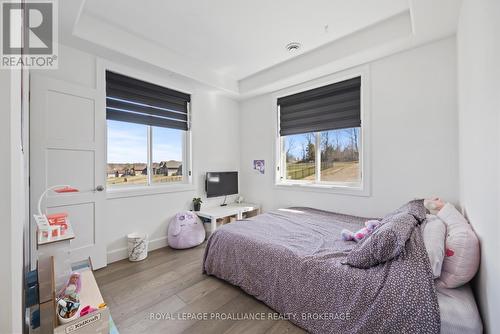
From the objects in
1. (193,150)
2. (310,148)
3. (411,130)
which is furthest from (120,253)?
(411,130)

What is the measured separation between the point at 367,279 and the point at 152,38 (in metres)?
3.32

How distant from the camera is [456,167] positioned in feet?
7.26

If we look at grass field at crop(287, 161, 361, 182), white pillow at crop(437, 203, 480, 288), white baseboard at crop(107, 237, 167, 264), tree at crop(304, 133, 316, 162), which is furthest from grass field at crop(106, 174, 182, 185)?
white pillow at crop(437, 203, 480, 288)

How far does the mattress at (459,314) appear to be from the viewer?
109cm

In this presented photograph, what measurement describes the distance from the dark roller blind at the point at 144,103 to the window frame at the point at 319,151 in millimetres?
1647

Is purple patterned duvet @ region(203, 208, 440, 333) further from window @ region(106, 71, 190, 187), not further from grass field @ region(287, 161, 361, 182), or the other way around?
window @ region(106, 71, 190, 187)

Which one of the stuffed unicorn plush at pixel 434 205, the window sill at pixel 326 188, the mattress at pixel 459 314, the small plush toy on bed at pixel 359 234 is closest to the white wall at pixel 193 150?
the window sill at pixel 326 188

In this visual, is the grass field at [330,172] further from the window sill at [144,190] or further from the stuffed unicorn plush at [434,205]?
the window sill at [144,190]

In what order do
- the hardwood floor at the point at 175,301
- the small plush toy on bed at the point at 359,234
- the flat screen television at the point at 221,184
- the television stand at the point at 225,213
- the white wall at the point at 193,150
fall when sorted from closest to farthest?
the hardwood floor at the point at 175,301 → the small plush toy on bed at the point at 359,234 → the white wall at the point at 193,150 → the television stand at the point at 225,213 → the flat screen television at the point at 221,184

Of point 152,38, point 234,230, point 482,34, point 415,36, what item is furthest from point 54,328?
point 415,36

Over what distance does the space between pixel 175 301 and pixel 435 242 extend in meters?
2.09

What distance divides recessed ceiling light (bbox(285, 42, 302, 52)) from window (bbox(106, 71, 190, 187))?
174 centimetres

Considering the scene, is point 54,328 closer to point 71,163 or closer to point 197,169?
point 71,163

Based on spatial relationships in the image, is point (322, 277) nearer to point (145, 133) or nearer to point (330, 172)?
point (330, 172)
